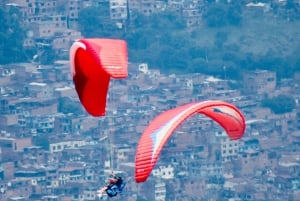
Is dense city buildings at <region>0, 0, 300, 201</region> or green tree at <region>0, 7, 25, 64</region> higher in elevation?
green tree at <region>0, 7, 25, 64</region>

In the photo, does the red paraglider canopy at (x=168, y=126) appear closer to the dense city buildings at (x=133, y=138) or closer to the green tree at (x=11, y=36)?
the dense city buildings at (x=133, y=138)

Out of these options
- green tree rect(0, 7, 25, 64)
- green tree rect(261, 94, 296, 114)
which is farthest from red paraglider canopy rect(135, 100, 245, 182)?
green tree rect(0, 7, 25, 64)

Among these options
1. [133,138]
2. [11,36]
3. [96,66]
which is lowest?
[133,138]

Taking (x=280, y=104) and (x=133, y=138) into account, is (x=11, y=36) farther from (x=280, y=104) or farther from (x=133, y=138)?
(x=133, y=138)

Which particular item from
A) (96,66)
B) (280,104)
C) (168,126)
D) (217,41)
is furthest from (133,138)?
(96,66)

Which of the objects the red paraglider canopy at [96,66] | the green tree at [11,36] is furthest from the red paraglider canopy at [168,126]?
the green tree at [11,36]

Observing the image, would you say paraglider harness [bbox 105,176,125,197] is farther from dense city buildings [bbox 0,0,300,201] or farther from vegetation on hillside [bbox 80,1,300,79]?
vegetation on hillside [bbox 80,1,300,79]
